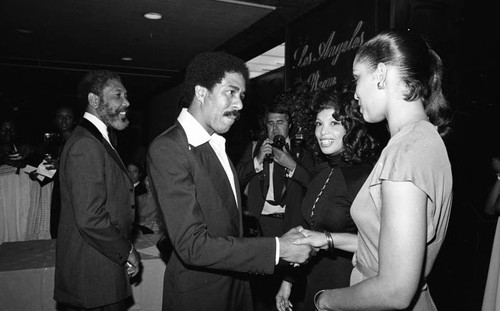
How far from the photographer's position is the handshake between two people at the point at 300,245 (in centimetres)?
156

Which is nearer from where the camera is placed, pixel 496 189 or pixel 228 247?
pixel 228 247

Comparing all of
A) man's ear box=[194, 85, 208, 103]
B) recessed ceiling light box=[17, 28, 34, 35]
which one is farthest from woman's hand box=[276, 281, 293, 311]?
recessed ceiling light box=[17, 28, 34, 35]

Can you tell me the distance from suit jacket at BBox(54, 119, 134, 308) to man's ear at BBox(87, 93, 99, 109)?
35 cm

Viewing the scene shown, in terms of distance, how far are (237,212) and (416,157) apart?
88 cm

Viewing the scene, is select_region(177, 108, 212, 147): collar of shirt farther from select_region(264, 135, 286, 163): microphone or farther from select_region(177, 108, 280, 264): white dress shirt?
select_region(264, 135, 286, 163): microphone

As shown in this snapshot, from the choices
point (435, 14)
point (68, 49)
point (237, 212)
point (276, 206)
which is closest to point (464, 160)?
point (435, 14)

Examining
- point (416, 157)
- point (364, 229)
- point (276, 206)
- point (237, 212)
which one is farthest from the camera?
point (276, 206)

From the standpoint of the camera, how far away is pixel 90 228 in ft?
6.72

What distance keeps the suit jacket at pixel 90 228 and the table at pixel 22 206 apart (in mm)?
2814

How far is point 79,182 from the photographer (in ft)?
6.75

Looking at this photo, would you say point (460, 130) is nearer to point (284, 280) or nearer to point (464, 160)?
point (464, 160)

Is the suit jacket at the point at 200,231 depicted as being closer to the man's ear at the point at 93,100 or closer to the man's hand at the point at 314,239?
the man's hand at the point at 314,239

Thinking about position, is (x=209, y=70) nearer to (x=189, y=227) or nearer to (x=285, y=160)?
(x=189, y=227)

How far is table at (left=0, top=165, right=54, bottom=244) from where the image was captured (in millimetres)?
4586
